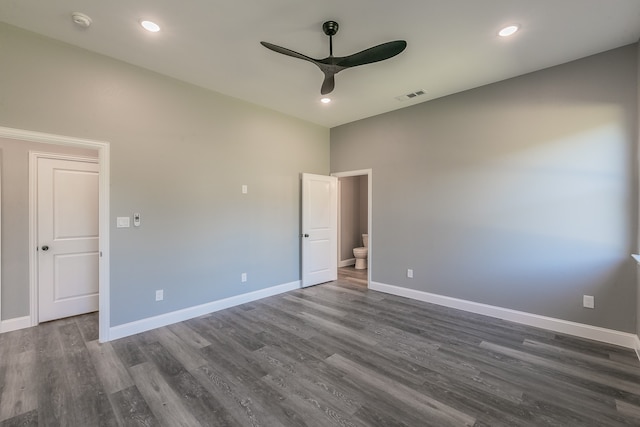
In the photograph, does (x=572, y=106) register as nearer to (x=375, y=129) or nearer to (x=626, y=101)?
(x=626, y=101)

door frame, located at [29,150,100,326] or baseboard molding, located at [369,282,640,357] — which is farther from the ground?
door frame, located at [29,150,100,326]

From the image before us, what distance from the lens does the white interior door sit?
3.35 m

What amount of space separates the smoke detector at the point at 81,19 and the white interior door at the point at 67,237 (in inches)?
72.2

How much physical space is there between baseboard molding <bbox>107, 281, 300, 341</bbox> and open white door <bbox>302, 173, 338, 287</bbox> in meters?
0.63

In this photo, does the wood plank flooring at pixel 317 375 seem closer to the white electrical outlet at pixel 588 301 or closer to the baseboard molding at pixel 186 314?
the baseboard molding at pixel 186 314

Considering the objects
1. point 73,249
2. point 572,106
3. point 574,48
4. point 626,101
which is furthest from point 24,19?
point 626,101

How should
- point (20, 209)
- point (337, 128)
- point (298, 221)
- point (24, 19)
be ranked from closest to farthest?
point (24, 19)
point (20, 209)
point (298, 221)
point (337, 128)

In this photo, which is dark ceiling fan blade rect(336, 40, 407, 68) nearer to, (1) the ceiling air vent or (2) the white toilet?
(1) the ceiling air vent

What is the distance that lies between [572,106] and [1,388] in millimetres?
5819

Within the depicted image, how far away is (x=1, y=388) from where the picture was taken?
6.93ft

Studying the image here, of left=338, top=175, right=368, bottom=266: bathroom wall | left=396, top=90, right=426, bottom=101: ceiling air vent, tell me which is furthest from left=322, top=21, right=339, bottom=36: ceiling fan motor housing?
left=338, top=175, right=368, bottom=266: bathroom wall

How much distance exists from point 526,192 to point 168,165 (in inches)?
169

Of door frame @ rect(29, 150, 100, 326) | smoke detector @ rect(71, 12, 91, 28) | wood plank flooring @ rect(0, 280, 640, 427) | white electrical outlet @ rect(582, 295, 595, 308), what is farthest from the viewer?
door frame @ rect(29, 150, 100, 326)

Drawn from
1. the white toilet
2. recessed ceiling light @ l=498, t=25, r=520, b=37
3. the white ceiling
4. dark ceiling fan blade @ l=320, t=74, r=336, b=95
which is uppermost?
the white ceiling
